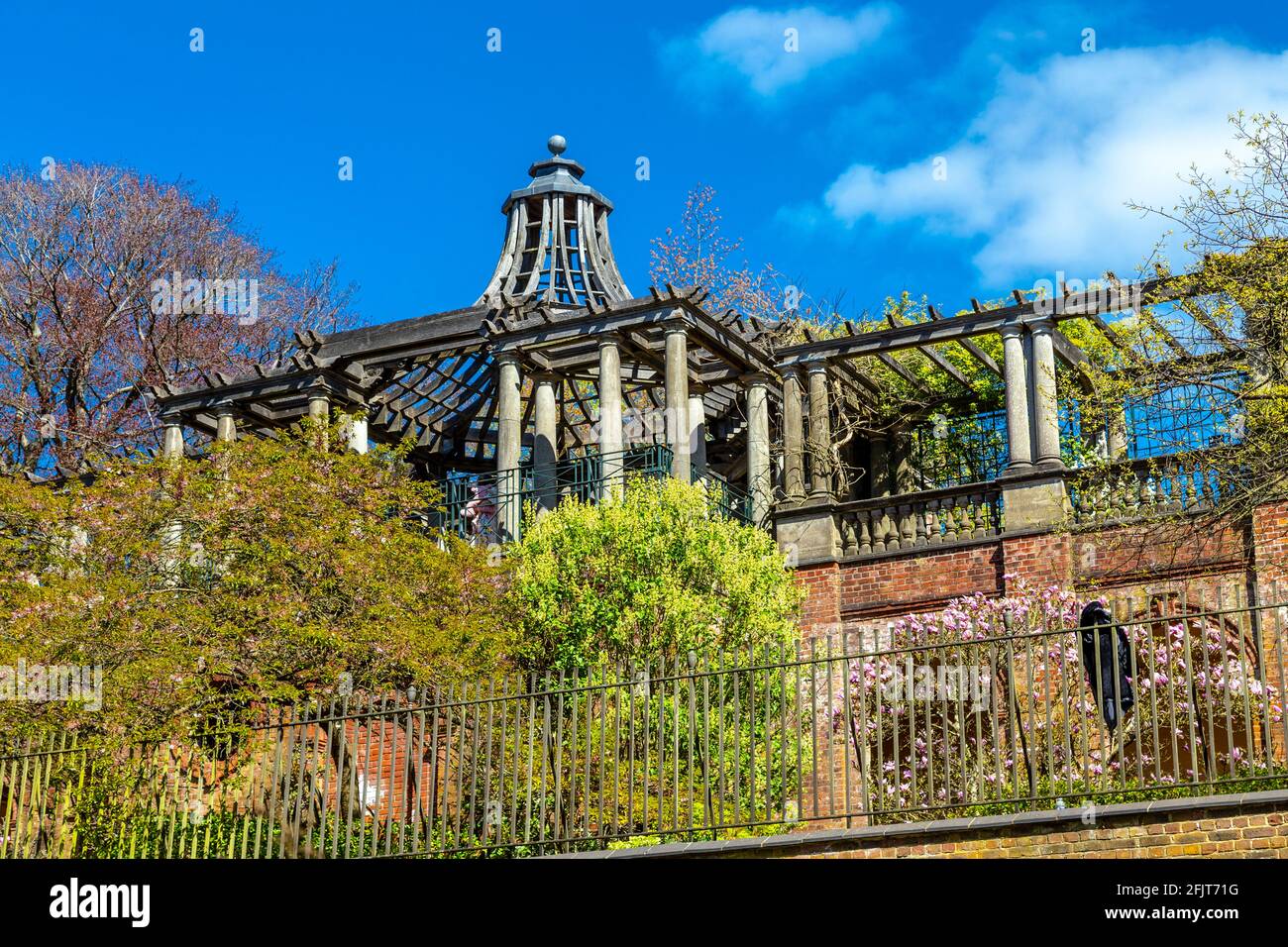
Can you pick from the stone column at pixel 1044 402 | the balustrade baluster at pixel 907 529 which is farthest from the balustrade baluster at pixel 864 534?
the stone column at pixel 1044 402

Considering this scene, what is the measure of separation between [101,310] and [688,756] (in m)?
23.3

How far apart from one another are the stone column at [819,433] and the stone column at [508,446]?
143 inches

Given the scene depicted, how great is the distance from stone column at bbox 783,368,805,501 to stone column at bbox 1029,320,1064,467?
2.88 meters

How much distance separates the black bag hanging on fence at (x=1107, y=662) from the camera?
1024 cm

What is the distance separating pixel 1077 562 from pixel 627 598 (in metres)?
5.24

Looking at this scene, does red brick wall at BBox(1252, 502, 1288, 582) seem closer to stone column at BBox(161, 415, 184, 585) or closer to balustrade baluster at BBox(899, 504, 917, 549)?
balustrade baluster at BBox(899, 504, 917, 549)

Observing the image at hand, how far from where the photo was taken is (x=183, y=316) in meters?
32.3

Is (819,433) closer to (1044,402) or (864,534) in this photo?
(864,534)

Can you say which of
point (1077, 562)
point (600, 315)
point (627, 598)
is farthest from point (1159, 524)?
point (600, 315)

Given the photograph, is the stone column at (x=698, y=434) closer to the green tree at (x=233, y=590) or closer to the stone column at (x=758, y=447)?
the stone column at (x=758, y=447)

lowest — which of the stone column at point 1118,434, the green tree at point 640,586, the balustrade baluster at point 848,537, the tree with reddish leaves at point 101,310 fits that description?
the green tree at point 640,586

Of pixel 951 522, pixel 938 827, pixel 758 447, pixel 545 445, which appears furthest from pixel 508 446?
pixel 938 827

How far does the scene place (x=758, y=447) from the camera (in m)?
21.6

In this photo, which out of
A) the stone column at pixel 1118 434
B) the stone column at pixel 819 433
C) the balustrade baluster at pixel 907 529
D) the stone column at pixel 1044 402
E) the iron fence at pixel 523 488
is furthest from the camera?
the stone column at pixel 819 433
